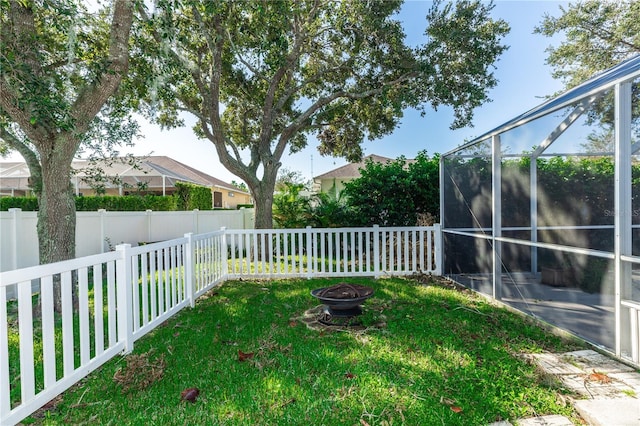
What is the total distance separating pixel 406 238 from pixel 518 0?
668 cm

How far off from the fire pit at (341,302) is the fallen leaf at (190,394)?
5.77 ft

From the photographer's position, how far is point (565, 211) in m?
3.82

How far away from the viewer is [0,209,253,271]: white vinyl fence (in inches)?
208

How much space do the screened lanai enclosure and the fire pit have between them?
215cm

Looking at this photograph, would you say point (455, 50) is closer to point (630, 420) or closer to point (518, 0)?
point (518, 0)

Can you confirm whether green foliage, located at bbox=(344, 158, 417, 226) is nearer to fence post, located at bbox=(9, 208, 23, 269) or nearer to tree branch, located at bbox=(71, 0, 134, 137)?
tree branch, located at bbox=(71, 0, 134, 137)

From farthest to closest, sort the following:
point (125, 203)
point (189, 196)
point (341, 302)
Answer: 1. point (189, 196)
2. point (125, 203)
3. point (341, 302)

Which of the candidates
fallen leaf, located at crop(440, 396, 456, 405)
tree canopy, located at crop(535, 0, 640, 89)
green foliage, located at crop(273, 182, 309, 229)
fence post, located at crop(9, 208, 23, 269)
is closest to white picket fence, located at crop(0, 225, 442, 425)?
fence post, located at crop(9, 208, 23, 269)

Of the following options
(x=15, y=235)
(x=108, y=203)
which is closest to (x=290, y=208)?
(x=108, y=203)

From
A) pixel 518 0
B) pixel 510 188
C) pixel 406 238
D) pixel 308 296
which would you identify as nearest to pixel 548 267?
pixel 510 188

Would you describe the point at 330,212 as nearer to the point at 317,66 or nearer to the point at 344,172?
the point at 317,66

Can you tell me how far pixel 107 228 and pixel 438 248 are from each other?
25.7 feet

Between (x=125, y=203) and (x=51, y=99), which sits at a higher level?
(x=51, y=99)

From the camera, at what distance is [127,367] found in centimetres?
266
